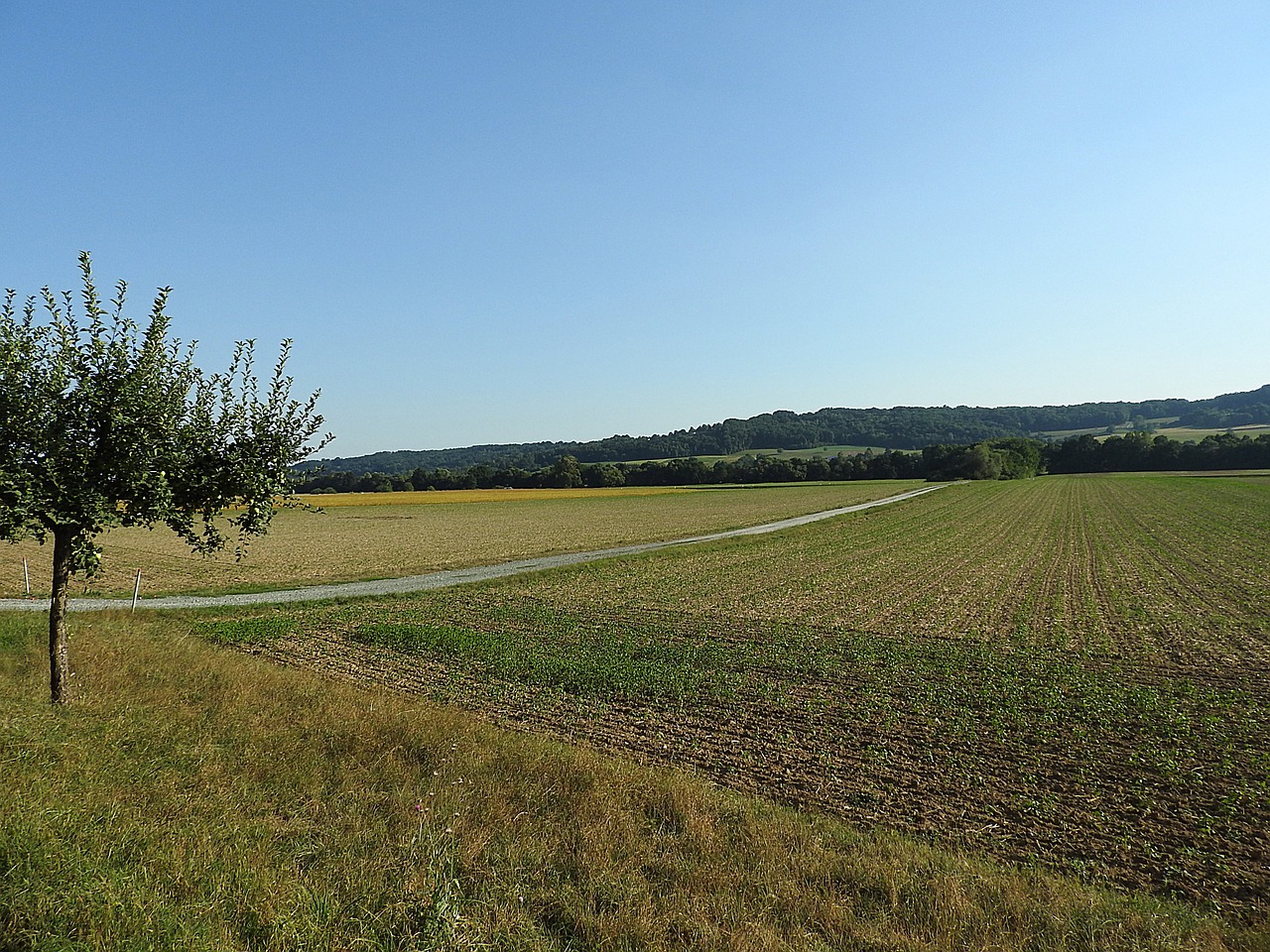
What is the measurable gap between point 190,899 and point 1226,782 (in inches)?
471

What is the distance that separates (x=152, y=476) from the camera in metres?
10.1

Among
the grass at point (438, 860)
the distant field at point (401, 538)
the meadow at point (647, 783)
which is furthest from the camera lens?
the distant field at point (401, 538)

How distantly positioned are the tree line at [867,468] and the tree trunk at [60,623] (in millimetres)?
119219

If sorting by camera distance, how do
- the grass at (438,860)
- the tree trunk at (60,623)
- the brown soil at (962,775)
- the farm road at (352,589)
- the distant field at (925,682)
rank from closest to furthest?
the grass at (438,860) → the brown soil at (962,775) → the distant field at (925,682) → the tree trunk at (60,623) → the farm road at (352,589)

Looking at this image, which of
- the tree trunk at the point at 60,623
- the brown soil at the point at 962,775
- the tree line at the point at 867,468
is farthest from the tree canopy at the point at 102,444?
the tree line at the point at 867,468

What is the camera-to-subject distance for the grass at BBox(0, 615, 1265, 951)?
190 inches

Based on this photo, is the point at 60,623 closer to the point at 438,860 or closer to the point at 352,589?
the point at 438,860

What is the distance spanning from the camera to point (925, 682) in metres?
14.5

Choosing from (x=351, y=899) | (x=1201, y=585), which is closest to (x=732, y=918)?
(x=351, y=899)

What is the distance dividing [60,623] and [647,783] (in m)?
9.00

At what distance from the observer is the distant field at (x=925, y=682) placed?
871 cm

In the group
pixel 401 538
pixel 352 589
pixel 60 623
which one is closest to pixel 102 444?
pixel 60 623

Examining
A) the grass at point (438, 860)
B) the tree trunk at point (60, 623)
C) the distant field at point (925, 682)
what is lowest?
the distant field at point (925, 682)

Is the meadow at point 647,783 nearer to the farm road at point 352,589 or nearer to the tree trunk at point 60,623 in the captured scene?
the tree trunk at point 60,623
